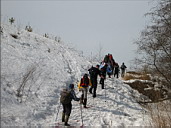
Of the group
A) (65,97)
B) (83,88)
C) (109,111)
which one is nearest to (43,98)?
(65,97)

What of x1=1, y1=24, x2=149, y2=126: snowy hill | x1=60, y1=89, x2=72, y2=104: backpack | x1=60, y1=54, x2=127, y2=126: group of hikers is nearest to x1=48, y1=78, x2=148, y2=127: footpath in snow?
x1=1, y1=24, x2=149, y2=126: snowy hill


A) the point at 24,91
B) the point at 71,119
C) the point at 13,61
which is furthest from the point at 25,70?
the point at 71,119

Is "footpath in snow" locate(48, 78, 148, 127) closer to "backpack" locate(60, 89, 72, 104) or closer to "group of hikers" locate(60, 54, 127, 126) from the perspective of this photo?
"group of hikers" locate(60, 54, 127, 126)

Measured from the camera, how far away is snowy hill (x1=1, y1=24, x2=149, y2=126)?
598 centimetres

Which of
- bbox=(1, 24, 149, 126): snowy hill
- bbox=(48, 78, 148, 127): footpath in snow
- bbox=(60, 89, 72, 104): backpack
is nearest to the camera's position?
bbox=(1, 24, 149, 126): snowy hill

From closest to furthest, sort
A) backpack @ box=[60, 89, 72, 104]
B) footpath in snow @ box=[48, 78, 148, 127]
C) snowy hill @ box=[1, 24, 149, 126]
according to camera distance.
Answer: snowy hill @ box=[1, 24, 149, 126], backpack @ box=[60, 89, 72, 104], footpath in snow @ box=[48, 78, 148, 127]

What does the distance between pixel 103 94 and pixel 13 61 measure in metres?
5.50

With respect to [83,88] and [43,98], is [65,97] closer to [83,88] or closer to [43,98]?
[43,98]

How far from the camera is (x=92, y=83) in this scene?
9.78 metres

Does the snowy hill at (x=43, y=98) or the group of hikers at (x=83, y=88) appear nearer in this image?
the snowy hill at (x=43, y=98)

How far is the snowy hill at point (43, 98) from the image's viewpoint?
5977 mm

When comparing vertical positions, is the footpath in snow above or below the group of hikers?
below

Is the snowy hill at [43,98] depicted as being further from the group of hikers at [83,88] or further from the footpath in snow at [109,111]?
the group of hikers at [83,88]

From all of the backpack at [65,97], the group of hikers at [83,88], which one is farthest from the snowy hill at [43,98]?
the backpack at [65,97]
